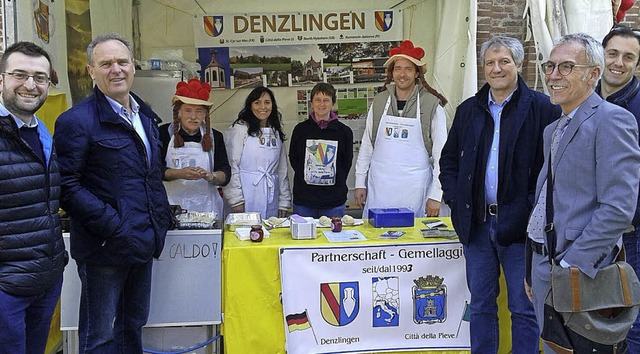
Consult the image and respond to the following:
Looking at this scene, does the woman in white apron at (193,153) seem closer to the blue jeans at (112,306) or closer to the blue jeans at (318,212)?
the blue jeans at (318,212)

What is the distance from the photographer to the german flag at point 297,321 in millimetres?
3152

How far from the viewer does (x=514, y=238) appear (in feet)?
9.31

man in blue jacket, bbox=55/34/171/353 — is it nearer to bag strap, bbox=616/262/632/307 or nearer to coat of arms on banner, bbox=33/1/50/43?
coat of arms on banner, bbox=33/1/50/43

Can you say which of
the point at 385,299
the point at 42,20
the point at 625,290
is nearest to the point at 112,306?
the point at 385,299

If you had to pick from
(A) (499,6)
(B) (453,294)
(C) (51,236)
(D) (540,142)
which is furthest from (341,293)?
(A) (499,6)

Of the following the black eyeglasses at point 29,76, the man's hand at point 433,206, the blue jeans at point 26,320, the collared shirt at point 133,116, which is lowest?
the blue jeans at point 26,320

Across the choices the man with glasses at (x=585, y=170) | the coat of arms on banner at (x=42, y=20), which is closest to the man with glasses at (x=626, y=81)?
the man with glasses at (x=585, y=170)

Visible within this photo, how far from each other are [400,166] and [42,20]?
2.74 metres

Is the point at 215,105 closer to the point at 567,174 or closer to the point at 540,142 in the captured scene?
the point at 540,142

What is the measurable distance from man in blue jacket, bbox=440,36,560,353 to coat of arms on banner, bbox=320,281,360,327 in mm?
646

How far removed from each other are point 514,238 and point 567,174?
2.42ft

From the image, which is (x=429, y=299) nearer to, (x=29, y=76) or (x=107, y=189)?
(x=107, y=189)

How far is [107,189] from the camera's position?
101 inches

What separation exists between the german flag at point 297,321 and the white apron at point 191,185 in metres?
1.21
